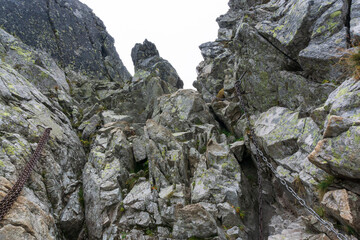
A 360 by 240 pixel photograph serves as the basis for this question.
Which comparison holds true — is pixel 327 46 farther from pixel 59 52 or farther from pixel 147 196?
pixel 59 52

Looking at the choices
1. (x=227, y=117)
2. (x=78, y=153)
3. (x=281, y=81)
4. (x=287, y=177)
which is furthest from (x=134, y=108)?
(x=287, y=177)

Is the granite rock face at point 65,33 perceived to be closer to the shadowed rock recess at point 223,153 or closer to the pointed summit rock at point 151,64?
the pointed summit rock at point 151,64

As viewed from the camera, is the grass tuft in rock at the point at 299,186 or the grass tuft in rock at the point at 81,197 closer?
the grass tuft in rock at the point at 299,186

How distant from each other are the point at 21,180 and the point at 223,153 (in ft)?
45.6

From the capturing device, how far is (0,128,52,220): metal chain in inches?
379

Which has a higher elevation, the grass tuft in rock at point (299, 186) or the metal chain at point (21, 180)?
the metal chain at point (21, 180)

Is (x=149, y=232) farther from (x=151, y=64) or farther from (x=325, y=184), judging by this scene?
(x=151, y=64)

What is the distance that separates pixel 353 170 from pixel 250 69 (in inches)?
460

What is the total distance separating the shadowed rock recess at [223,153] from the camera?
9695 mm

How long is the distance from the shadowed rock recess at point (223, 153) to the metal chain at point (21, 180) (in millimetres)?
380

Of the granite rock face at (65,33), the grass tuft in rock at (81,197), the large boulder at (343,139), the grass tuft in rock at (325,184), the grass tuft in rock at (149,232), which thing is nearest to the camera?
the large boulder at (343,139)

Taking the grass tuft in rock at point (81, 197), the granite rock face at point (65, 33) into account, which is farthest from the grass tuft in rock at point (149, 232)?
the granite rock face at point (65, 33)

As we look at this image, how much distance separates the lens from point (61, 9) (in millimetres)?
48562

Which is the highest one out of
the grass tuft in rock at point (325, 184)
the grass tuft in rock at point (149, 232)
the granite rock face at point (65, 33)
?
the granite rock face at point (65, 33)
